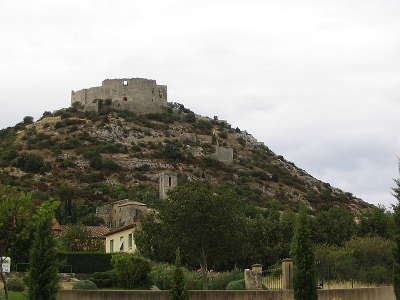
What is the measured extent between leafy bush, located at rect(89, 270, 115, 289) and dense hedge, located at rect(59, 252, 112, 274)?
5.02m

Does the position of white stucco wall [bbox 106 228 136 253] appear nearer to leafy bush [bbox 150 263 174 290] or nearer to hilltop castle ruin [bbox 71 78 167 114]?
leafy bush [bbox 150 263 174 290]

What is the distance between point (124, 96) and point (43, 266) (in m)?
105

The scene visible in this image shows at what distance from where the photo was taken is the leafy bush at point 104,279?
34.5 meters

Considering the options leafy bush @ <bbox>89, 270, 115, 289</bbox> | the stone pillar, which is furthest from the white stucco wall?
the stone pillar

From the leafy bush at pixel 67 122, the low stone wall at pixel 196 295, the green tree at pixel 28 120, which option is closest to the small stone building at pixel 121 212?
the low stone wall at pixel 196 295

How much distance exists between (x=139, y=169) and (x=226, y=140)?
1211 inches

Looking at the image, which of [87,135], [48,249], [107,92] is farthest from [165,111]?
[48,249]

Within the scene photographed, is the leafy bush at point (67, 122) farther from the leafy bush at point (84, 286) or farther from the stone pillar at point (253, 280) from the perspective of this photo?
the stone pillar at point (253, 280)

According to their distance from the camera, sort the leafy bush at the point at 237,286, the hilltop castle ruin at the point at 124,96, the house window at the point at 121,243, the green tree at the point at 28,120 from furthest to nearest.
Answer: the green tree at the point at 28,120
the hilltop castle ruin at the point at 124,96
the house window at the point at 121,243
the leafy bush at the point at 237,286

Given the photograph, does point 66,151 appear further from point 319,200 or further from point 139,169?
point 319,200

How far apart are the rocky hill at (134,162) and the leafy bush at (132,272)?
46128 mm

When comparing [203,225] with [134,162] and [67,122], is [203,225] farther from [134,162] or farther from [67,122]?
[67,122]

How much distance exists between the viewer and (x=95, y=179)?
98.7m

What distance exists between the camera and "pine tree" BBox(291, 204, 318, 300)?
26.3m
